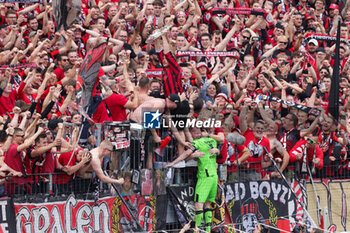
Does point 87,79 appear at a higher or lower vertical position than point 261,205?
higher

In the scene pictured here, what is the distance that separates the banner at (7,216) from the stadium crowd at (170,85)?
22cm

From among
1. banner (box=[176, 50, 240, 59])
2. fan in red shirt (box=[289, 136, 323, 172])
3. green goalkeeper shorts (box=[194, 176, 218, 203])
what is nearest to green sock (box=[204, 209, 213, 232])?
green goalkeeper shorts (box=[194, 176, 218, 203])

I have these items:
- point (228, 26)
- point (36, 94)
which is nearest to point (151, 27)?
point (228, 26)

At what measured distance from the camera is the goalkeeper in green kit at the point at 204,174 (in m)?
12.8

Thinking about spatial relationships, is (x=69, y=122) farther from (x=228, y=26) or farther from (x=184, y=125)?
(x=228, y=26)

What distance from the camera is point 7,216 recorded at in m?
11.3

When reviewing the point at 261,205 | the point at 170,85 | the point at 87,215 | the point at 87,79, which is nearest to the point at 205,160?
the point at 261,205

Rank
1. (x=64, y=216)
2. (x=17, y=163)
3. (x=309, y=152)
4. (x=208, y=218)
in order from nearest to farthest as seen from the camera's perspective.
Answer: (x=17, y=163)
(x=64, y=216)
(x=208, y=218)
(x=309, y=152)

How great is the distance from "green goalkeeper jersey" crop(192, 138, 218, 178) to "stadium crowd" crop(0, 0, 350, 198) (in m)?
0.16

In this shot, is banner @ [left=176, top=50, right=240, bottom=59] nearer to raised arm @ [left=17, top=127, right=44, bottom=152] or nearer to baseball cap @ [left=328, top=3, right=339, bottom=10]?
raised arm @ [left=17, top=127, right=44, bottom=152]

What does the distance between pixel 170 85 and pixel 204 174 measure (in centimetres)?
185

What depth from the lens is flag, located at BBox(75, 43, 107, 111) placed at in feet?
40.3

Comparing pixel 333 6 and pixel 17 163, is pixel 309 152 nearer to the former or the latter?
pixel 17 163

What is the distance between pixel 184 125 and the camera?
12.8 m
